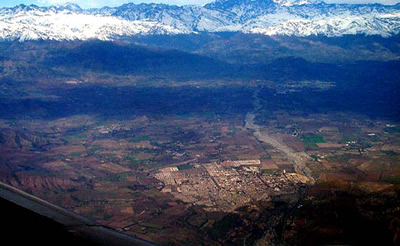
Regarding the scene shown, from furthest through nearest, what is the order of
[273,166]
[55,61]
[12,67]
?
[55,61], [12,67], [273,166]

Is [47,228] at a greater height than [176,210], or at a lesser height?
greater

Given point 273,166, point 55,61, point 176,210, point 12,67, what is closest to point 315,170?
point 273,166

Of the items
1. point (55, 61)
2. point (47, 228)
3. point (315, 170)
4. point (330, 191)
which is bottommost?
point (55, 61)

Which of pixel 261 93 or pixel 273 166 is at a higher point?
pixel 273 166

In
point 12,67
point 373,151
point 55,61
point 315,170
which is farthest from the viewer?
point 55,61

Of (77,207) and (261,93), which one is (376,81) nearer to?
(261,93)

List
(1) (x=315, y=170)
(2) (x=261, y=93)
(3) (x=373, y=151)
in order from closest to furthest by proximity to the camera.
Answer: (1) (x=315, y=170)
(3) (x=373, y=151)
(2) (x=261, y=93)

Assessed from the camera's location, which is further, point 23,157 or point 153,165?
point 23,157

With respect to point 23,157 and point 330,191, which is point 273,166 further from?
point 23,157

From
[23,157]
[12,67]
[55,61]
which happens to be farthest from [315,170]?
[55,61]
